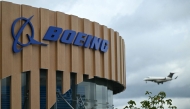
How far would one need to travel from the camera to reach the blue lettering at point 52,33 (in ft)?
127

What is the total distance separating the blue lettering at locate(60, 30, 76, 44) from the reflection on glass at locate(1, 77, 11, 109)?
5.81 meters

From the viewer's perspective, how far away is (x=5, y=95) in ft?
121

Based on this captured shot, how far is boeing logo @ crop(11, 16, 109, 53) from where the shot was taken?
36906mm

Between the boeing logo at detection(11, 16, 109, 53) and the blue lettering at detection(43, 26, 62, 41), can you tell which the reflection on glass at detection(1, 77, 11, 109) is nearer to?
the boeing logo at detection(11, 16, 109, 53)

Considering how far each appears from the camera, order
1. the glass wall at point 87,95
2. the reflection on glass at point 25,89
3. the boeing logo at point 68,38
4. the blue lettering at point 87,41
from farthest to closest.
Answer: the blue lettering at point 87,41
the glass wall at point 87,95
the reflection on glass at point 25,89
the boeing logo at point 68,38

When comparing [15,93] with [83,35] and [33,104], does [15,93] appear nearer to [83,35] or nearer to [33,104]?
[33,104]

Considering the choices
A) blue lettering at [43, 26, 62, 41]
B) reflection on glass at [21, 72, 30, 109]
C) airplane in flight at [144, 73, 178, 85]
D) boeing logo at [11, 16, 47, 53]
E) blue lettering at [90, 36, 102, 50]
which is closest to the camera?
boeing logo at [11, 16, 47, 53]

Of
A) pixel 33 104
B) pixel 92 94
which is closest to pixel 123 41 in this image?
pixel 92 94

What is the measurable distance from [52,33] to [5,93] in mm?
6104

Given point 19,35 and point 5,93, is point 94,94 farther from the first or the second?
point 19,35

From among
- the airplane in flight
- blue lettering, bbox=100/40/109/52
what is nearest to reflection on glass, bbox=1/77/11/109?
blue lettering, bbox=100/40/109/52

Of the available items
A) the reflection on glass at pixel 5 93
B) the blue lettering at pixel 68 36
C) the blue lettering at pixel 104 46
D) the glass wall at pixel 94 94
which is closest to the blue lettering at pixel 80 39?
the blue lettering at pixel 68 36

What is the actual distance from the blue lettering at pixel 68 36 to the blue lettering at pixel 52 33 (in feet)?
1.84

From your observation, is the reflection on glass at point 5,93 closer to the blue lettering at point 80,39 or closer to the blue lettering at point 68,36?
the blue lettering at point 68,36
